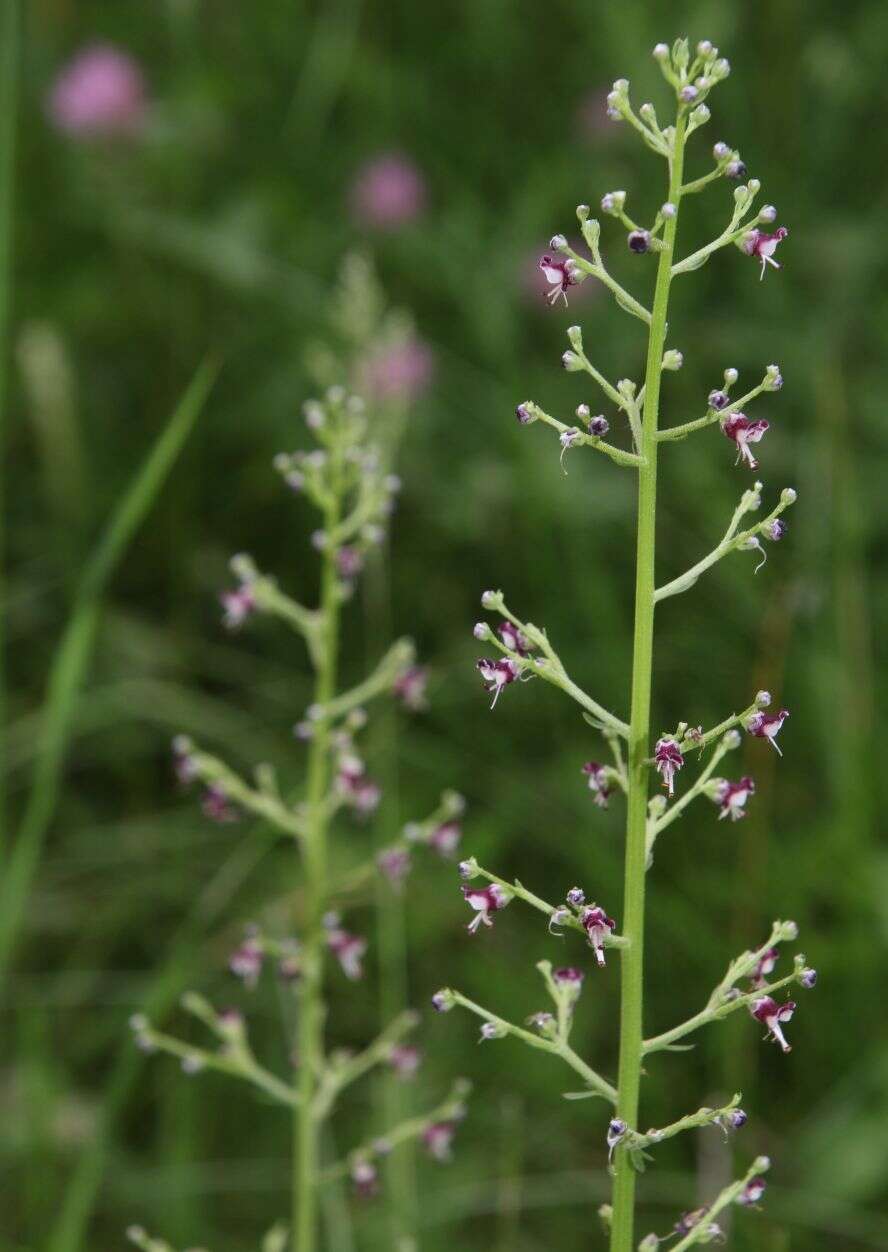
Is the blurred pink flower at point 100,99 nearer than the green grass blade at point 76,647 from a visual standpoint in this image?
No

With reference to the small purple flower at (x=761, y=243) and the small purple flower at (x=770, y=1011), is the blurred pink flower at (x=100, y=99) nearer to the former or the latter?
the small purple flower at (x=761, y=243)

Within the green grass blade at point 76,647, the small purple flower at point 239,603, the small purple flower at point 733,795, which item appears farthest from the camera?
the green grass blade at point 76,647

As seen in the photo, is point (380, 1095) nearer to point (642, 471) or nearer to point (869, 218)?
point (642, 471)

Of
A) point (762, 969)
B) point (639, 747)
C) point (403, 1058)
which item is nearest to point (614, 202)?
point (639, 747)

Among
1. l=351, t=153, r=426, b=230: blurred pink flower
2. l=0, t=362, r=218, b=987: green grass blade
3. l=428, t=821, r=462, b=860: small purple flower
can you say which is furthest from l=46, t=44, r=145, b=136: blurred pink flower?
l=428, t=821, r=462, b=860: small purple flower

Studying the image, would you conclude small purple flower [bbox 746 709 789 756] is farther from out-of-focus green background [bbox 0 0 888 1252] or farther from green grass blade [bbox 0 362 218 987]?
out-of-focus green background [bbox 0 0 888 1252]

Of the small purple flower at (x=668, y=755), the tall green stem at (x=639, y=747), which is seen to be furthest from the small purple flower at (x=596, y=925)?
the small purple flower at (x=668, y=755)
